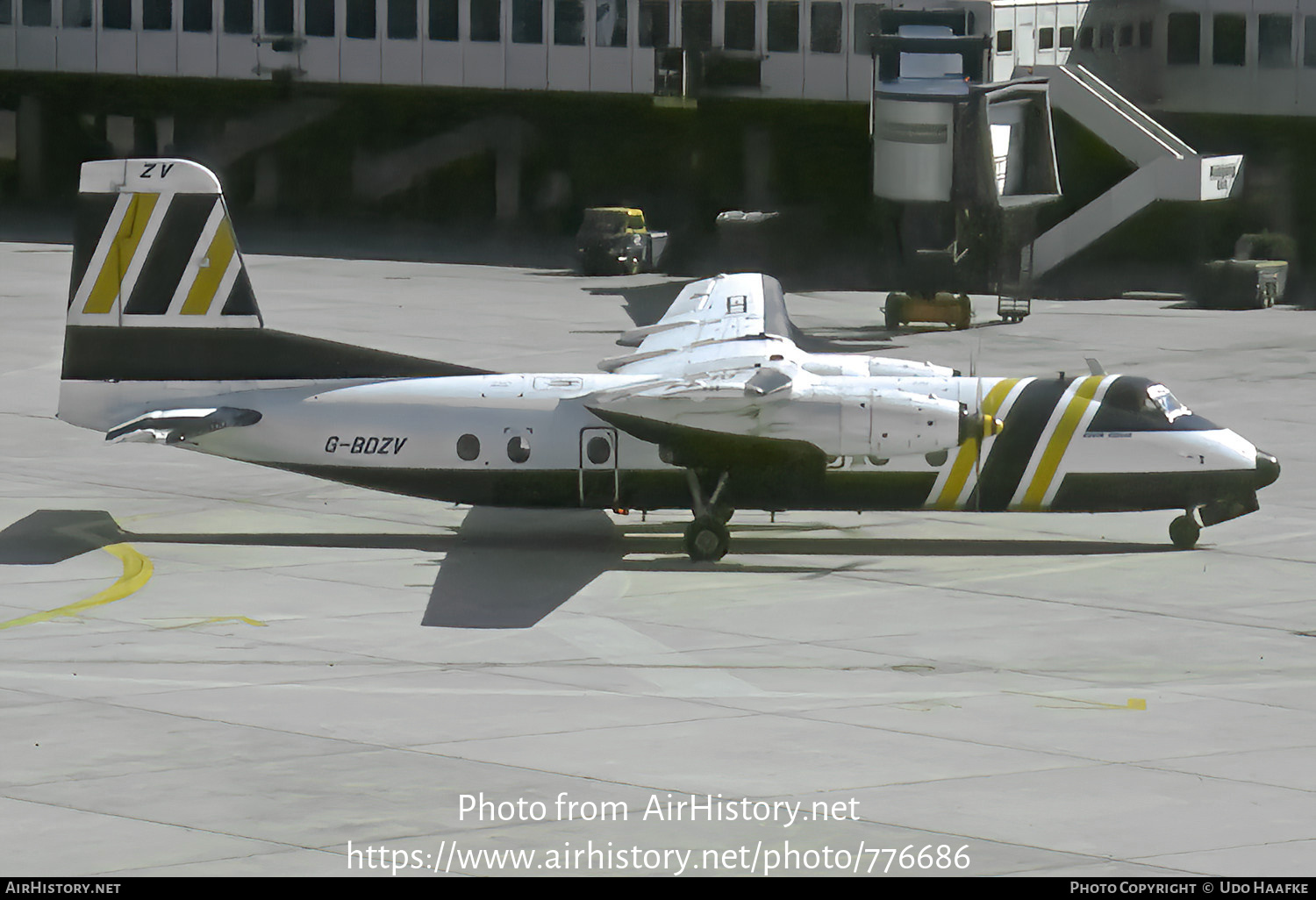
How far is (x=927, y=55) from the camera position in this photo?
71750mm

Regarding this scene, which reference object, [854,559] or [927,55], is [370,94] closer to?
[927,55]

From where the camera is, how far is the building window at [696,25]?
83.3m

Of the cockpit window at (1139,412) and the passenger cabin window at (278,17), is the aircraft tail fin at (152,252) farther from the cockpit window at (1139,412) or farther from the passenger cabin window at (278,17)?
A: the passenger cabin window at (278,17)

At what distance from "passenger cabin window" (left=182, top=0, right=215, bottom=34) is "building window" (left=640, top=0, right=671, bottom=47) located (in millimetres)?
21038

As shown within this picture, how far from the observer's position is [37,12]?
9219 cm

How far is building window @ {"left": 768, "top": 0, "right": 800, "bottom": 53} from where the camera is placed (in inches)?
3258

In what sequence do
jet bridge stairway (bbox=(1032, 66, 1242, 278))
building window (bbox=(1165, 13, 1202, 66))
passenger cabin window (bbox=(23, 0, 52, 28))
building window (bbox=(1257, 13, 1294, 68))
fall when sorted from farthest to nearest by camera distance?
passenger cabin window (bbox=(23, 0, 52, 28)) < building window (bbox=(1257, 13, 1294, 68)) < building window (bbox=(1165, 13, 1202, 66)) < jet bridge stairway (bbox=(1032, 66, 1242, 278))

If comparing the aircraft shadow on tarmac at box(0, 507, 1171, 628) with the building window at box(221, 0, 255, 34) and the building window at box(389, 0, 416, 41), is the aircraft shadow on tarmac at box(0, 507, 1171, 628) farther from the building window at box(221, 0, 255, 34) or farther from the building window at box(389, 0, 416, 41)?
the building window at box(221, 0, 255, 34)

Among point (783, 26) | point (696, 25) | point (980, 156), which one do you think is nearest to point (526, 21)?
point (696, 25)

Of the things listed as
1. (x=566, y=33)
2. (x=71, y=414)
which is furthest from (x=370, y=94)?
(x=71, y=414)

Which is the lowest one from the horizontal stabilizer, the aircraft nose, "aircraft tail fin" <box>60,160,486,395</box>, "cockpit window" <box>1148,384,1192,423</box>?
the aircraft nose

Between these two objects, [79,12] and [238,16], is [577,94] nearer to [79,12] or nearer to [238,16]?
[238,16]

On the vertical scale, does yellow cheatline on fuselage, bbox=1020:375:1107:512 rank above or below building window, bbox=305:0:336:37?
below

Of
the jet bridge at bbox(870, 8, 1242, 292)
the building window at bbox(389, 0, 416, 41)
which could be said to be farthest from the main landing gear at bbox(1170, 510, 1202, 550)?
the building window at bbox(389, 0, 416, 41)
